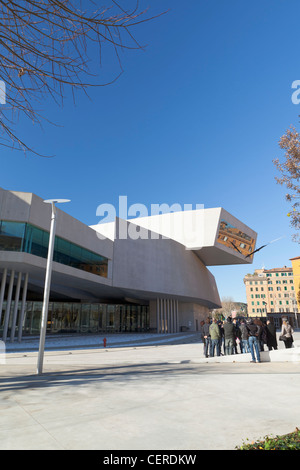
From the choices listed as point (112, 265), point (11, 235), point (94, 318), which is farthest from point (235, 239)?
point (11, 235)

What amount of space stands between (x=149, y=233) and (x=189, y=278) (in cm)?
1112

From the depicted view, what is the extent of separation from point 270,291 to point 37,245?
9224 cm

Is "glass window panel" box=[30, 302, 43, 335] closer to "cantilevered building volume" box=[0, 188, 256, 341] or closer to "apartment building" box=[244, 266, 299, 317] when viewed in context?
"cantilevered building volume" box=[0, 188, 256, 341]

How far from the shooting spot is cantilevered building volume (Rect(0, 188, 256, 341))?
68.3ft

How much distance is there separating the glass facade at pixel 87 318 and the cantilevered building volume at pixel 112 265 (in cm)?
13

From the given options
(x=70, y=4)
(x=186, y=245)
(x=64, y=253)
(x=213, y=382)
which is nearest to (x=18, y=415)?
(x=213, y=382)

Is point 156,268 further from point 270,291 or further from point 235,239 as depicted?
point 270,291

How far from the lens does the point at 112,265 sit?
30.9 meters

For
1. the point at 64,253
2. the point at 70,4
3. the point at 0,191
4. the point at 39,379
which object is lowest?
the point at 39,379

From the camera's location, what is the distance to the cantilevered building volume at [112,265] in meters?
20.8

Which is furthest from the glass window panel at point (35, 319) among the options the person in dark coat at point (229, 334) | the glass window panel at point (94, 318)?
the person in dark coat at point (229, 334)

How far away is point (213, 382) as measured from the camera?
24.8 ft

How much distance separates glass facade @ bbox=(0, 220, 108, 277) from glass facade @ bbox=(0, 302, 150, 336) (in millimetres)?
13318

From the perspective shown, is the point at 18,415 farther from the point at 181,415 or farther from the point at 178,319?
the point at 178,319
